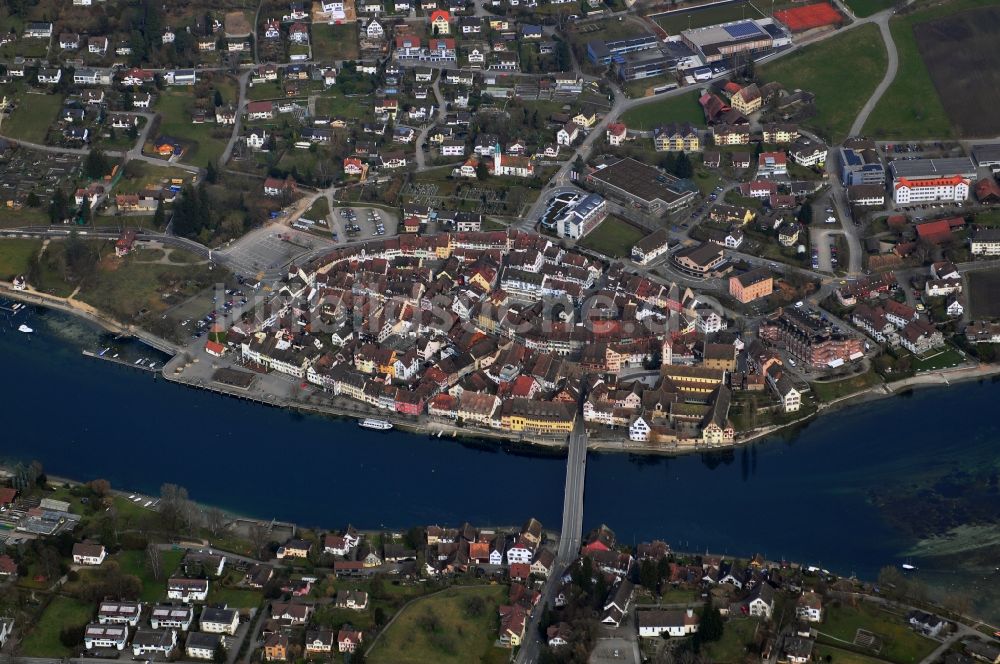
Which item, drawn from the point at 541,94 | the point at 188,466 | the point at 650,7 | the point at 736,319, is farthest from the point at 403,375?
the point at 650,7

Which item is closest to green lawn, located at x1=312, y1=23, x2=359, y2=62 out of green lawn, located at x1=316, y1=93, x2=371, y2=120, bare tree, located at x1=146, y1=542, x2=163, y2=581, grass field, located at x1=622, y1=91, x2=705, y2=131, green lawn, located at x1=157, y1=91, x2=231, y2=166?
green lawn, located at x1=316, y1=93, x2=371, y2=120

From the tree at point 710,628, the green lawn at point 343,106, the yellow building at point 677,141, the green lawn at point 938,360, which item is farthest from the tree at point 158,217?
the tree at point 710,628

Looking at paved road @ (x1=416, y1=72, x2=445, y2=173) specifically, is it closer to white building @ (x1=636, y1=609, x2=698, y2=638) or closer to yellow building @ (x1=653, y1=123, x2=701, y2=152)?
yellow building @ (x1=653, y1=123, x2=701, y2=152)

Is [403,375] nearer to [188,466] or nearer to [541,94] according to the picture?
[188,466]

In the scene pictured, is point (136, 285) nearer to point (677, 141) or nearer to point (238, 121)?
point (238, 121)

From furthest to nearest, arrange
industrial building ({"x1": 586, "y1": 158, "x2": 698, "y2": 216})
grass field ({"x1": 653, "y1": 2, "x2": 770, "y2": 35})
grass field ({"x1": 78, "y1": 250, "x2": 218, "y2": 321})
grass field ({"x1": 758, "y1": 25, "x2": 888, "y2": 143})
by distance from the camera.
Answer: grass field ({"x1": 653, "y1": 2, "x2": 770, "y2": 35}) → grass field ({"x1": 758, "y1": 25, "x2": 888, "y2": 143}) → industrial building ({"x1": 586, "y1": 158, "x2": 698, "y2": 216}) → grass field ({"x1": 78, "y1": 250, "x2": 218, "y2": 321})
